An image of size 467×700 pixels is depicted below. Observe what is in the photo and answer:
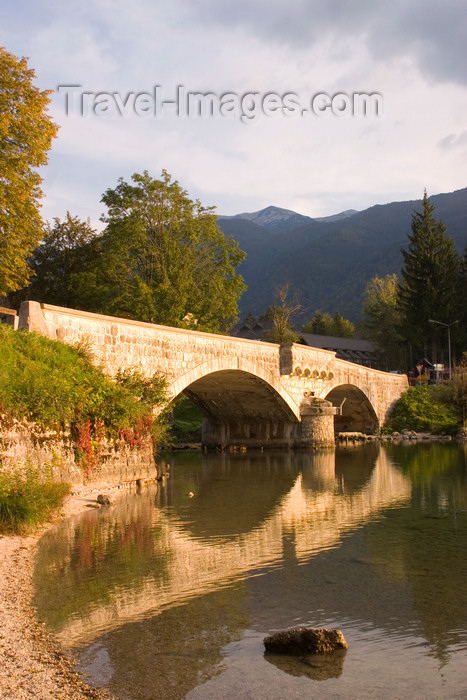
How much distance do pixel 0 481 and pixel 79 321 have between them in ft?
26.8

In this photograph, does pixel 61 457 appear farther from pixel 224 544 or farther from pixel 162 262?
pixel 162 262

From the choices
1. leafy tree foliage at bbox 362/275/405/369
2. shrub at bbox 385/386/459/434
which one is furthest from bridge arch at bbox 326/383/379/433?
leafy tree foliage at bbox 362/275/405/369

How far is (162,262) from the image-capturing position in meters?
35.5

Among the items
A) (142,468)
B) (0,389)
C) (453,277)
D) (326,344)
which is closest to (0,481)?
(0,389)

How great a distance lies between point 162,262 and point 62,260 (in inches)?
243

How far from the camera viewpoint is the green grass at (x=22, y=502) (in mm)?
9523

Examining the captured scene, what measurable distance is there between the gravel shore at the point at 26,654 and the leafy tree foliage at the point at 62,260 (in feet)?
97.2

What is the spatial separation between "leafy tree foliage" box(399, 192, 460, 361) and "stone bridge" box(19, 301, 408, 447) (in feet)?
59.6

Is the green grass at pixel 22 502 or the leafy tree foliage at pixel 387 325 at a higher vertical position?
the leafy tree foliage at pixel 387 325

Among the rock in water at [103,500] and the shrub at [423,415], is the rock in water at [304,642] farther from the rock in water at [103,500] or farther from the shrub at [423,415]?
the shrub at [423,415]

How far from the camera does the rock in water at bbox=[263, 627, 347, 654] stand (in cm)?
575

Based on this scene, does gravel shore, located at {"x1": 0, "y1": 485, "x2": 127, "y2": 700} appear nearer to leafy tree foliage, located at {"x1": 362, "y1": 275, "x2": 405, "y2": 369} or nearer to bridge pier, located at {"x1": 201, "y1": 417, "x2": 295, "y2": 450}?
bridge pier, located at {"x1": 201, "y1": 417, "x2": 295, "y2": 450}

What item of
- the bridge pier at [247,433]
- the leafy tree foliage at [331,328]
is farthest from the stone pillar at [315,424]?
the leafy tree foliage at [331,328]

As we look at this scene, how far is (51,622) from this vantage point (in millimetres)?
6328
